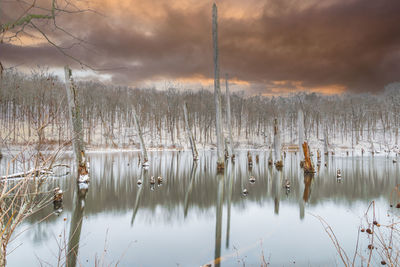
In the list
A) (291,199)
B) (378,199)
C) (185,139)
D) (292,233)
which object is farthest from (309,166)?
(185,139)

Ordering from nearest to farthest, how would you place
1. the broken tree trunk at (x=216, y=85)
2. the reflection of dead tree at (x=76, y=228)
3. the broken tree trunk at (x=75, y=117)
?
the reflection of dead tree at (x=76, y=228) < the broken tree trunk at (x=75, y=117) < the broken tree trunk at (x=216, y=85)

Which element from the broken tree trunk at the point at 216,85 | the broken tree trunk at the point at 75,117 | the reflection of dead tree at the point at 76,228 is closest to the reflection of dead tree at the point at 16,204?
the reflection of dead tree at the point at 76,228

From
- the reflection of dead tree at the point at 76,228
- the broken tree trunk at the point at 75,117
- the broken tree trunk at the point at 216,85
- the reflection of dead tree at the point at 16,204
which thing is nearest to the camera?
the reflection of dead tree at the point at 16,204

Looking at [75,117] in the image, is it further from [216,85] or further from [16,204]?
[16,204]

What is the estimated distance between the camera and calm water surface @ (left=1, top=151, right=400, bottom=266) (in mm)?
4254

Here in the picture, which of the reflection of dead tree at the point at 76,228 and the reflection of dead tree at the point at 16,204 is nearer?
the reflection of dead tree at the point at 16,204

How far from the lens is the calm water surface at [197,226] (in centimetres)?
425

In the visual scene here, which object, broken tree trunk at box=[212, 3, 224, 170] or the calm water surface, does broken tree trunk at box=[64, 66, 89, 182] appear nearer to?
the calm water surface

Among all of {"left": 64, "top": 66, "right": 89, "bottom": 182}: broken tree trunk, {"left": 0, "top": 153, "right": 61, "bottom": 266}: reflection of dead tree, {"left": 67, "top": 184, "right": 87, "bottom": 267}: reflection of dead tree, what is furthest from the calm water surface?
{"left": 64, "top": 66, "right": 89, "bottom": 182}: broken tree trunk

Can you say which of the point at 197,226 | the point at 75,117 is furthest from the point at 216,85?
the point at 197,226

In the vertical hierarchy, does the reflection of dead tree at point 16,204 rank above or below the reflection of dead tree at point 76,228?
above

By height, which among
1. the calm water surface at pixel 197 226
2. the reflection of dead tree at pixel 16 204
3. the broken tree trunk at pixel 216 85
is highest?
the broken tree trunk at pixel 216 85

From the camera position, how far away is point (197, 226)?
595cm

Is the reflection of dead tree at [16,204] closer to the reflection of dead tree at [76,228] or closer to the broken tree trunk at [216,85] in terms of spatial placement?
the reflection of dead tree at [76,228]
